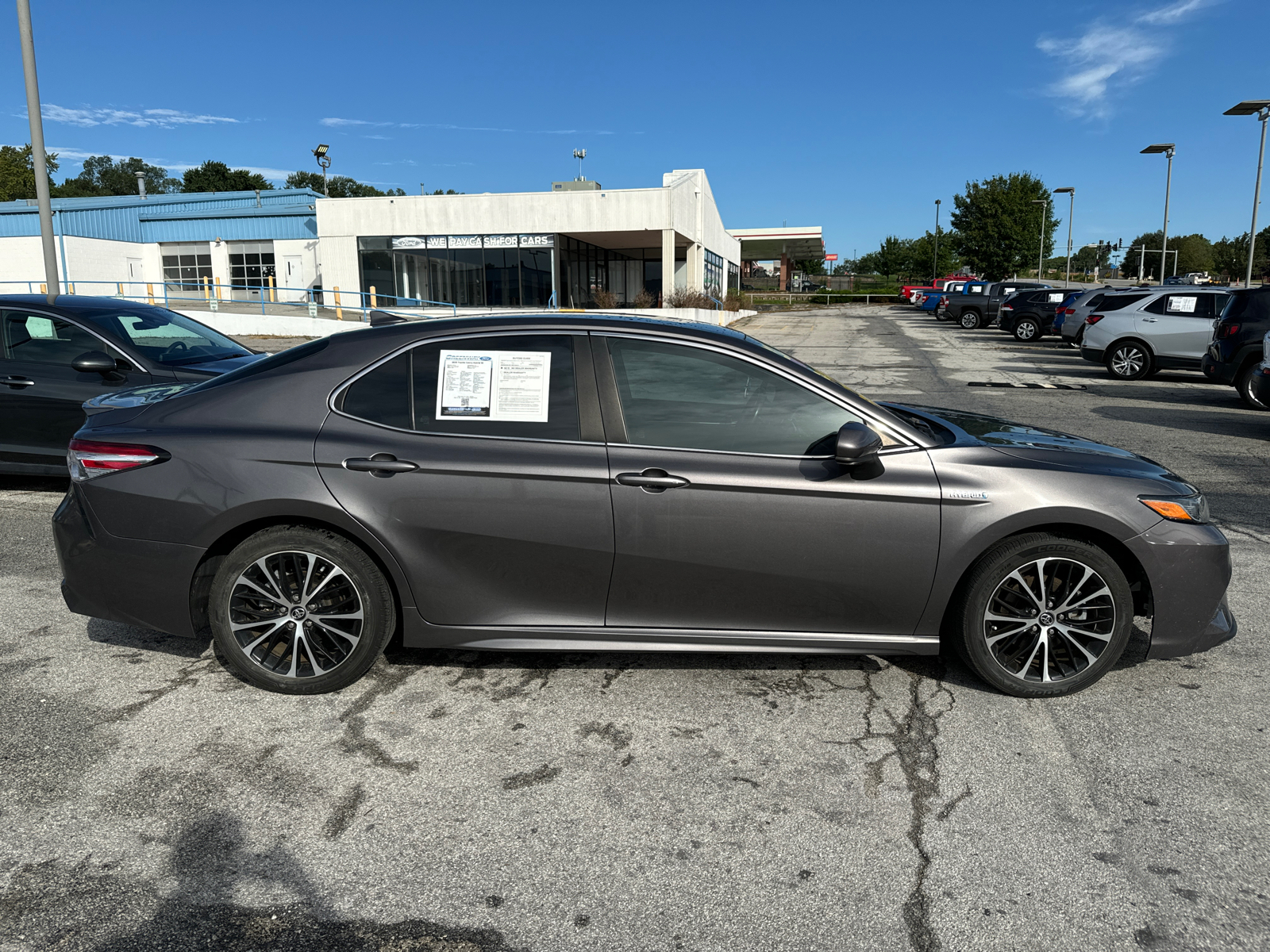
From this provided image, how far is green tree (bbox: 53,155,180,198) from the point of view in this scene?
13124 cm

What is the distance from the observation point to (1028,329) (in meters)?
29.8

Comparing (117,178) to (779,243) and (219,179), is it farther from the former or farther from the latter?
(779,243)

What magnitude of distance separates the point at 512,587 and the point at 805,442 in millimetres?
1339

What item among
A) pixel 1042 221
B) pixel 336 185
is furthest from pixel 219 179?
pixel 1042 221

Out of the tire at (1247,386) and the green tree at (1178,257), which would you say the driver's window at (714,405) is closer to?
the tire at (1247,386)

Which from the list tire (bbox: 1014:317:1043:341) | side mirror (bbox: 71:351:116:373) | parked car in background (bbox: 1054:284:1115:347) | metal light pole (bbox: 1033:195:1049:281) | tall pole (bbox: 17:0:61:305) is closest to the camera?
side mirror (bbox: 71:351:116:373)

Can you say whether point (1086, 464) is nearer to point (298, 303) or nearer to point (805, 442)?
point (805, 442)

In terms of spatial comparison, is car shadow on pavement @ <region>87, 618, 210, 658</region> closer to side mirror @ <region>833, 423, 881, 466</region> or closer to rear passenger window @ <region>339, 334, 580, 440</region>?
rear passenger window @ <region>339, 334, 580, 440</region>

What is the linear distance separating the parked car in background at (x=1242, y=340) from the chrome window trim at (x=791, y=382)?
12.2 metres

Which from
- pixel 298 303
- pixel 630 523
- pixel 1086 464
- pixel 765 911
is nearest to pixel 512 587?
pixel 630 523

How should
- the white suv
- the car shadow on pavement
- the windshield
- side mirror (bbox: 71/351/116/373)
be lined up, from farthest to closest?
the white suv → the windshield → side mirror (bbox: 71/351/116/373) → the car shadow on pavement

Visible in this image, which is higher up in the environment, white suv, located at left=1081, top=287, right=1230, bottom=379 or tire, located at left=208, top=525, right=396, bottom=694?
white suv, located at left=1081, top=287, right=1230, bottom=379

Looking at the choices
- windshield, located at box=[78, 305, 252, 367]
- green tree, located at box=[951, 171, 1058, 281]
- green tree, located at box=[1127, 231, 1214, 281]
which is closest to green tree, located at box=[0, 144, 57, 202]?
green tree, located at box=[951, 171, 1058, 281]

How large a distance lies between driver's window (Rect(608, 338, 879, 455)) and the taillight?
1.99 m
